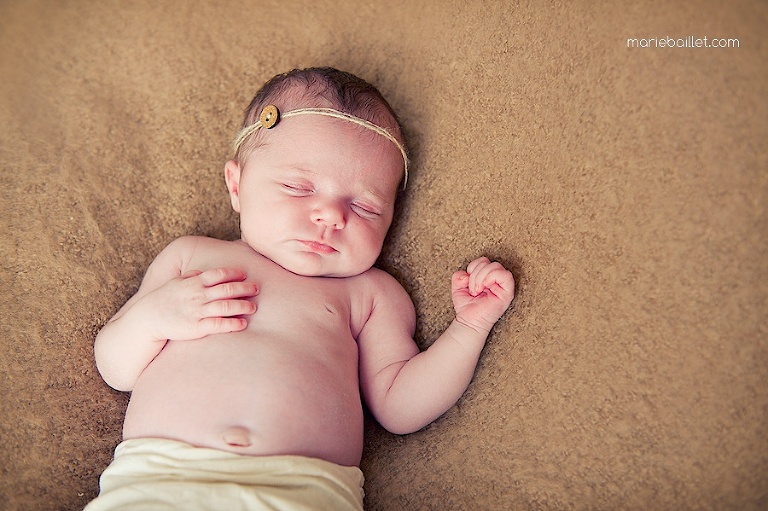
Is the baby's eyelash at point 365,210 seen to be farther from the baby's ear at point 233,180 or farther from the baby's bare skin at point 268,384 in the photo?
the baby's ear at point 233,180

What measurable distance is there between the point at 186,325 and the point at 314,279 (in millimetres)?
303

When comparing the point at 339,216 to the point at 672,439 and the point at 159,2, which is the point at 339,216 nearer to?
the point at 672,439

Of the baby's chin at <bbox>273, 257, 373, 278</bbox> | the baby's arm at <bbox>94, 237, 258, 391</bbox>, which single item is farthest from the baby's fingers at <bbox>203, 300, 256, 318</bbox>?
the baby's chin at <bbox>273, 257, 373, 278</bbox>

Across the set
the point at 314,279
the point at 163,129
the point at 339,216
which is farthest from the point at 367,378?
the point at 163,129

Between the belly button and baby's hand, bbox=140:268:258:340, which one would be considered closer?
the belly button

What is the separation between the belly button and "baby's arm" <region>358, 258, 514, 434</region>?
34cm

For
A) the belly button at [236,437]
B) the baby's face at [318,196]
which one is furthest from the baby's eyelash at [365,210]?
the belly button at [236,437]

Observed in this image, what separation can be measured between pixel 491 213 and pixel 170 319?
2.35 ft

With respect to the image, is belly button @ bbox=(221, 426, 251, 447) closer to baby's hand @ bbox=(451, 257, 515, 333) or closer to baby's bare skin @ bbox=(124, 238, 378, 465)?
baby's bare skin @ bbox=(124, 238, 378, 465)

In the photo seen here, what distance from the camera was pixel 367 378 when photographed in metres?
1.44

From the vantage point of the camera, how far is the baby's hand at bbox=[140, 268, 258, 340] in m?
1.28

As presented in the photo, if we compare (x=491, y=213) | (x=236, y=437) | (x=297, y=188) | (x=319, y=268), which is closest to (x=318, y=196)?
(x=297, y=188)

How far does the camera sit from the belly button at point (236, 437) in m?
1.15

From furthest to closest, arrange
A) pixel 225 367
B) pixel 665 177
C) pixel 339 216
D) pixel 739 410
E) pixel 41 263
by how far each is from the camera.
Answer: pixel 41 263 < pixel 339 216 < pixel 225 367 < pixel 665 177 < pixel 739 410
